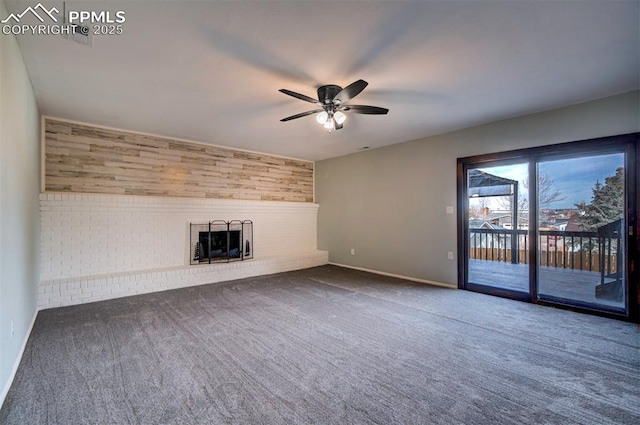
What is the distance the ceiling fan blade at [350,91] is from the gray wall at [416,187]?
266 cm

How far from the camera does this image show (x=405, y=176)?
5184mm

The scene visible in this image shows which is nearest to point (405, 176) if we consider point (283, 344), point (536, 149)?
point (536, 149)

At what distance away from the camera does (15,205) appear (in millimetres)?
2211

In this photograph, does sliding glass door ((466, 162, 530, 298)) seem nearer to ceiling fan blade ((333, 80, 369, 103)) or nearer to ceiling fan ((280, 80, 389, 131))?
ceiling fan ((280, 80, 389, 131))

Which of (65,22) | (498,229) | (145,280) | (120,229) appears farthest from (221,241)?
(498,229)

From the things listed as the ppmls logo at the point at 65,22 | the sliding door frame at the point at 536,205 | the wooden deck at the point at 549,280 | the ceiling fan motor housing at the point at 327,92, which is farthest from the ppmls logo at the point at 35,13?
the wooden deck at the point at 549,280

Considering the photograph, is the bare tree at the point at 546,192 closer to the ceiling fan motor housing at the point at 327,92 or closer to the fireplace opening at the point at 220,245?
the ceiling fan motor housing at the point at 327,92

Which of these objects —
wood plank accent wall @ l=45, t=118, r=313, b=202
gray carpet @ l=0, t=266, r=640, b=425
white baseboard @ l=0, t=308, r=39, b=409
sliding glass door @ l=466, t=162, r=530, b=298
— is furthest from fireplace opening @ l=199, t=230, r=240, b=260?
sliding glass door @ l=466, t=162, r=530, b=298

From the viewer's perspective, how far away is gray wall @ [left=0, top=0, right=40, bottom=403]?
1869 mm

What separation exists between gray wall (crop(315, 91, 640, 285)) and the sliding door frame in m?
0.09

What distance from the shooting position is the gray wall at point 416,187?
11.4ft

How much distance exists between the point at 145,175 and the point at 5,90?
2.81m

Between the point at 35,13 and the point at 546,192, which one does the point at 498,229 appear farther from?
the point at 35,13

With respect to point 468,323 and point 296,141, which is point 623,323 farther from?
point 296,141
